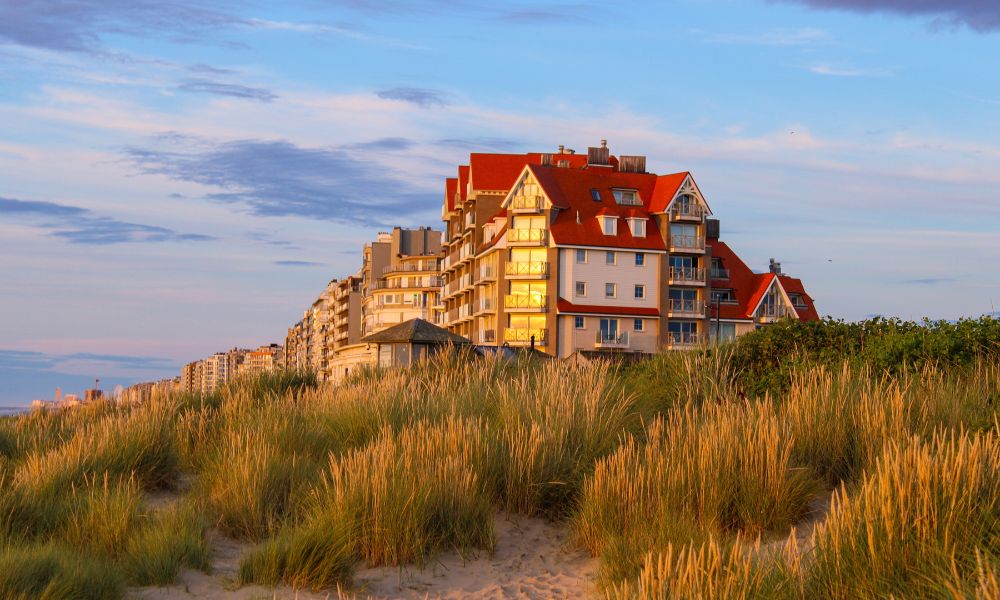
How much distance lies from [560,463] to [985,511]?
5002mm

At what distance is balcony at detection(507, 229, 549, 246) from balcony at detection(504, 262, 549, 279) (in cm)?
140

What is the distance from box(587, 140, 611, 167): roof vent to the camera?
8350 centimetres

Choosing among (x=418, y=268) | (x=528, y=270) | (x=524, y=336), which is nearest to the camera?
(x=524, y=336)

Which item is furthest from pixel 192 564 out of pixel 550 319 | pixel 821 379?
pixel 550 319

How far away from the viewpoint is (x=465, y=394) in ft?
47.8

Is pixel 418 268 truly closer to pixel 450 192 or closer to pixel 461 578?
pixel 450 192

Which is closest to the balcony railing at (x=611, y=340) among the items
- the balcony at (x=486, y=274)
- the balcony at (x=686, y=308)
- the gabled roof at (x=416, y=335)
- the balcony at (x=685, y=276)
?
the balcony at (x=686, y=308)

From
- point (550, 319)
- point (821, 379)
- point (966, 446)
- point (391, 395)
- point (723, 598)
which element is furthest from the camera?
point (550, 319)

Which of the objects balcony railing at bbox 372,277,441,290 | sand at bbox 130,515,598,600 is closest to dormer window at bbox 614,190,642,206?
balcony railing at bbox 372,277,441,290

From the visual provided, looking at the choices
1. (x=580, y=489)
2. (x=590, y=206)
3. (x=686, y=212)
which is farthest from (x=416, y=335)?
(x=686, y=212)

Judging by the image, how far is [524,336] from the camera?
238 feet

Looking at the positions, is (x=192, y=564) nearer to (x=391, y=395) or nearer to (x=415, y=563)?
(x=415, y=563)

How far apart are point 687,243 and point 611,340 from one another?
935 centimetres

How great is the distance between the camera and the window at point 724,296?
78.5m
